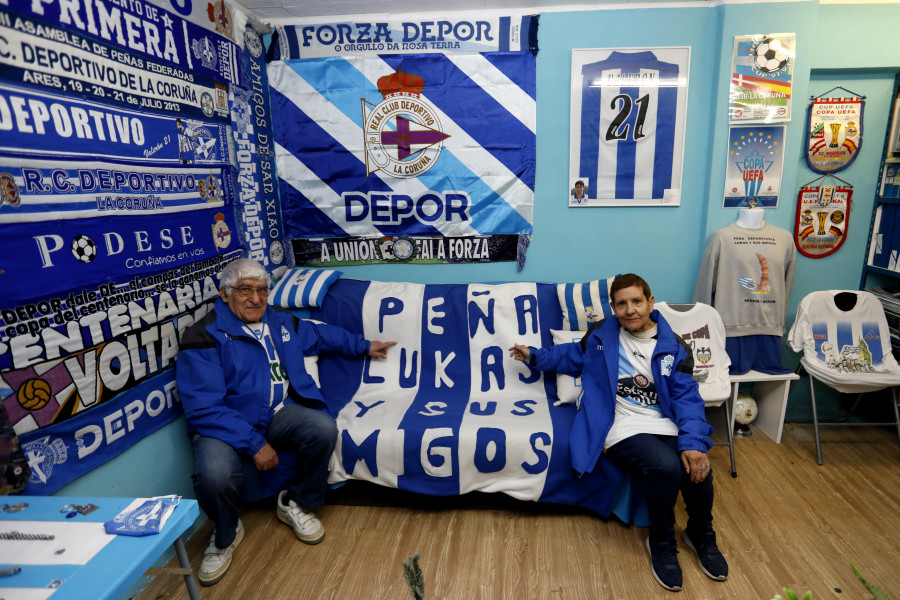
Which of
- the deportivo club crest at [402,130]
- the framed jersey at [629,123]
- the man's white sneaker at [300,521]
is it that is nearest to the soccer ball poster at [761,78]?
the framed jersey at [629,123]

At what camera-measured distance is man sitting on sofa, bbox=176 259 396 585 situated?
7.03 ft

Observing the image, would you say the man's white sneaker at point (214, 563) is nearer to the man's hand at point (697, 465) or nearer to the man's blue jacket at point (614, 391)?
the man's blue jacket at point (614, 391)

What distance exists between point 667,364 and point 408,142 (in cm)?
192

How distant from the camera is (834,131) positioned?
3.03m

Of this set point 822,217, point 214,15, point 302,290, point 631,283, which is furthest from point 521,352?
point 214,15

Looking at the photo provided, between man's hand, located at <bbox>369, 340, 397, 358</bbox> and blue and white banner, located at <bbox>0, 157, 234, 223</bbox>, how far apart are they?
43.2 inches

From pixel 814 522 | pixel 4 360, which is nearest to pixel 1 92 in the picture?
pixel 4 360

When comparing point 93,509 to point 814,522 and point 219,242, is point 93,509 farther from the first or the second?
point 814,522

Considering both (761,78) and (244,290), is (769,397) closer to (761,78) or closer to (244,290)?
(761,78)

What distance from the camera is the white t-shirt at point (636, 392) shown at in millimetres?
2221

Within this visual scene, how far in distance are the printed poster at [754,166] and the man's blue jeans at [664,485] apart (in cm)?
164

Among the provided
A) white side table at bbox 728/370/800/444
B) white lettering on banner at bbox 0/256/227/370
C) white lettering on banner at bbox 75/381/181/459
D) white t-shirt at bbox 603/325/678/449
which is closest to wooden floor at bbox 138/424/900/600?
white side table at bbox 728/370/800/444

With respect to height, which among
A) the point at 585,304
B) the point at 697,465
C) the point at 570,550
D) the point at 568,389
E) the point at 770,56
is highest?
the point at 770,56

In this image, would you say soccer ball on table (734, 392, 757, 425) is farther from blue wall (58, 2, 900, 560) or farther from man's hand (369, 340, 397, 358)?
man's hand (369, 340, 397, 358)
